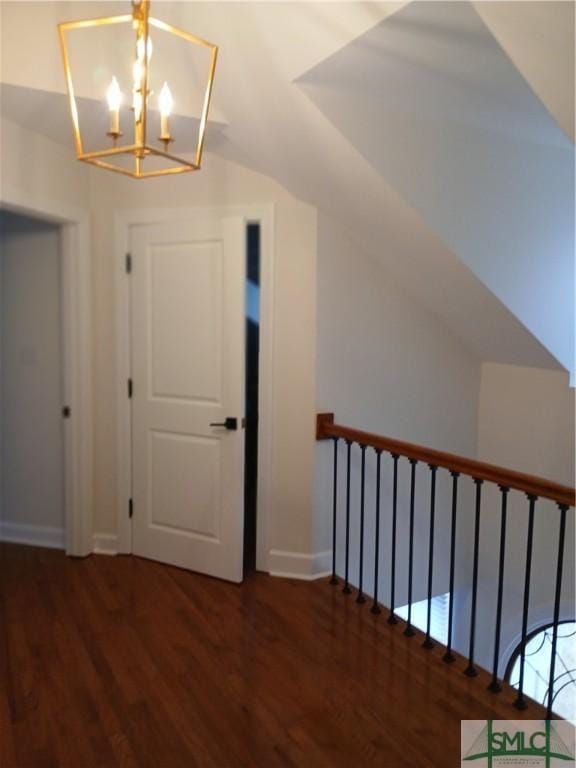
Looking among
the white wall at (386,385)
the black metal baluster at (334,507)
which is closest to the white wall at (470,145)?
the white wall at (386,385)

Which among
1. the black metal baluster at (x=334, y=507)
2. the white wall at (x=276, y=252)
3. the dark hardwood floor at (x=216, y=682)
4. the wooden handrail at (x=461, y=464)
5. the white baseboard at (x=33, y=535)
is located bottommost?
the dark hardwood floor at (x=216, y=682)

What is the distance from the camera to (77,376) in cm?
319

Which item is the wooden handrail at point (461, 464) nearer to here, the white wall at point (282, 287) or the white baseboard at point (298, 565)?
the white wall at point (282, 287)

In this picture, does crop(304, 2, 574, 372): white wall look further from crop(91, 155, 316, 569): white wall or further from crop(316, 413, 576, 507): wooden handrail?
crop(316, 413, 576, 507): wooden handrail

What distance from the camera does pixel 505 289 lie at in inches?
107

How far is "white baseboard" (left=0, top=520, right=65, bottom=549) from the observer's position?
3424 mm

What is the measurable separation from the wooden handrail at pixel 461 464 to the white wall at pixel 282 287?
13 centimetres

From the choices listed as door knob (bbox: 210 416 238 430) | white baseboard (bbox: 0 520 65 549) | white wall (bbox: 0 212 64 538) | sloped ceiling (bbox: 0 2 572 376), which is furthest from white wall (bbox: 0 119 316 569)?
white baseboard (bbox: 0 520 65 549)

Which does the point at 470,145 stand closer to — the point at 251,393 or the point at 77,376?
the point at 251,393

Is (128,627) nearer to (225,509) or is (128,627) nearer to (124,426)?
(225,509)

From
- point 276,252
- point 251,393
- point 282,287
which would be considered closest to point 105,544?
point 251,393

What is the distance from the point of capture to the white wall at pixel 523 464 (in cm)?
324

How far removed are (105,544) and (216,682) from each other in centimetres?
148

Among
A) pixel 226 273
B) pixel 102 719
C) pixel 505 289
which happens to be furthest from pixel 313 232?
pixel 102 719
